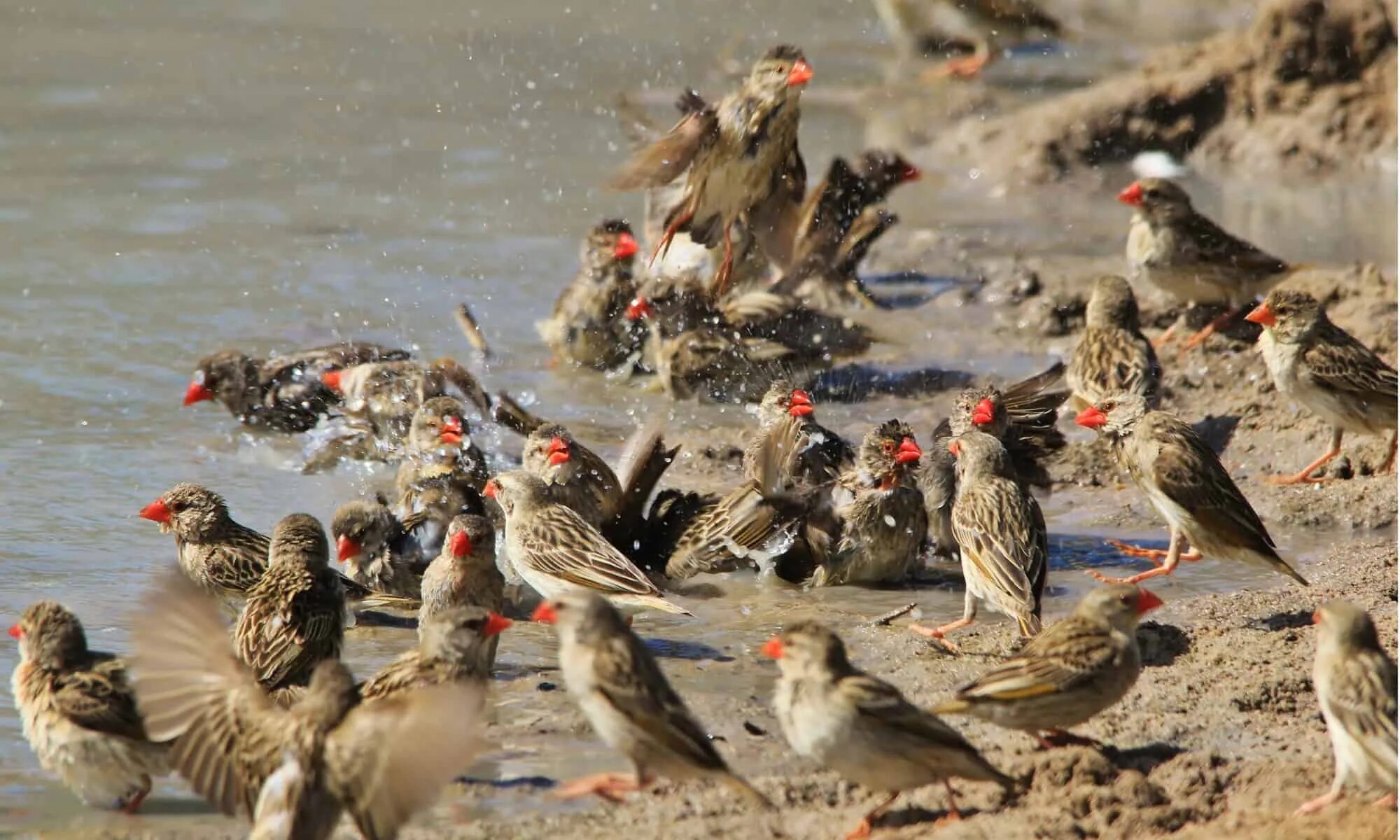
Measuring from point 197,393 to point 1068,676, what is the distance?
6.11 meters

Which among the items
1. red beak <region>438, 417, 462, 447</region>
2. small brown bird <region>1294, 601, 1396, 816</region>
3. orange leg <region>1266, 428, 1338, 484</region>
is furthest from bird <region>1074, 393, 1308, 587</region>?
red beak <region>438, 417, 462, 447</region>

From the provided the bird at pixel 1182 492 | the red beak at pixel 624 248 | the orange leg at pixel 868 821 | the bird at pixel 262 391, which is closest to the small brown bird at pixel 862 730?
the orange leg at pixel 868 821

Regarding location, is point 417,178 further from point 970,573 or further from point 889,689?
point 889,689

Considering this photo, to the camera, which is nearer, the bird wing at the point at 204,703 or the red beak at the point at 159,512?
the bird wing at the point at 204,703

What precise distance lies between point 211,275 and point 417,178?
3.12 meters

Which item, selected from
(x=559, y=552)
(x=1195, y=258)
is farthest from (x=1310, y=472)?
(x=559, y=552)

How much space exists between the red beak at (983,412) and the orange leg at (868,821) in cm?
332

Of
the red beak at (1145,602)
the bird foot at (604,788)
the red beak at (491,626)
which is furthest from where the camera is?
the red beak at (1145,602)

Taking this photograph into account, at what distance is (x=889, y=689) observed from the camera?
553 cm

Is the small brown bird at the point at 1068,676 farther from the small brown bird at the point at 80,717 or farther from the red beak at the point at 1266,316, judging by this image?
the red beak at the point at 1266,316

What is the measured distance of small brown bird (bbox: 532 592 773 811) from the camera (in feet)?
17.9

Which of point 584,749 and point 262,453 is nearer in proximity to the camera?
point 584,749

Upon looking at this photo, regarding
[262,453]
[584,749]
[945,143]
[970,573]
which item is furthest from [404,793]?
[945,143]

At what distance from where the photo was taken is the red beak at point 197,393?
1045cm
